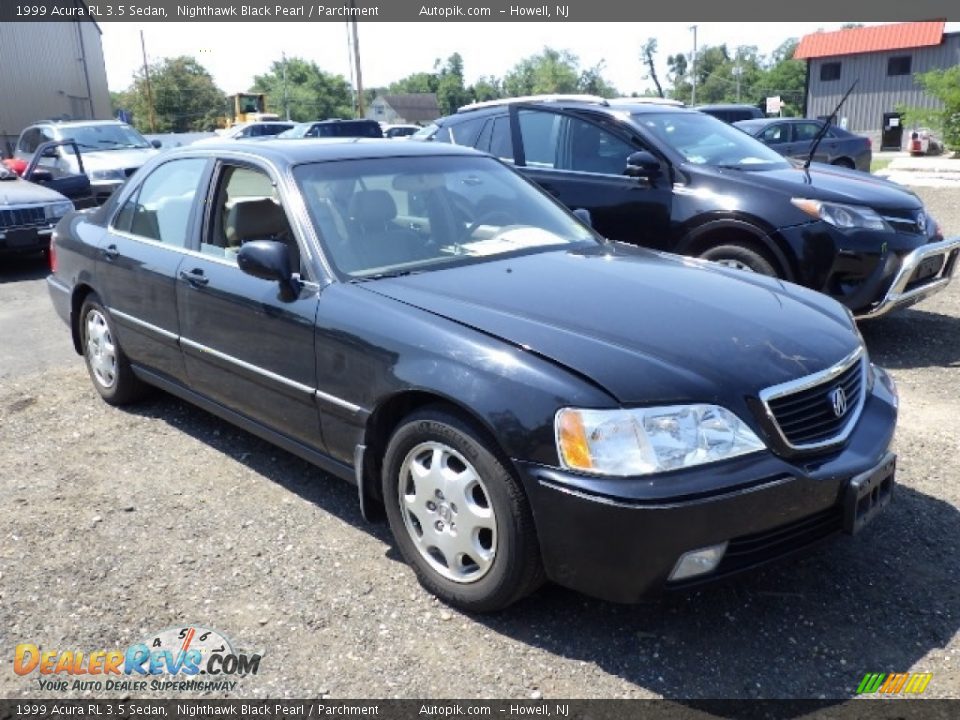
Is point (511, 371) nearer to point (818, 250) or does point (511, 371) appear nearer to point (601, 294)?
point (601, 294)

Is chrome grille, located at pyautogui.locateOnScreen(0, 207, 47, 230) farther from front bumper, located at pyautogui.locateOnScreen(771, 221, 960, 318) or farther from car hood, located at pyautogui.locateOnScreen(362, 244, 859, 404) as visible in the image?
front bumper, located at pyautogui.locateOnScreen(771, 221, 960, 318)

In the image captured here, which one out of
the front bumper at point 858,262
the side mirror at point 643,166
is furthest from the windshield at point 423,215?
the front bumper at point 858,262

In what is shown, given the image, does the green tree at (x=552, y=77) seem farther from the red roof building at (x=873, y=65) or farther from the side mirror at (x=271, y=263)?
the side mirror at (x=271, y=263)

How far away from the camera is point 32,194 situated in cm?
1018

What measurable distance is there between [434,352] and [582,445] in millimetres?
666

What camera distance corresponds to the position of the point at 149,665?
287cm

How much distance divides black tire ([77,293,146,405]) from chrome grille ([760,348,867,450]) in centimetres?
384

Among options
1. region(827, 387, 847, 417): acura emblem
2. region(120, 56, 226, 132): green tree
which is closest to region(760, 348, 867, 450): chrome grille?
region(827, 387, 847, 417): acura emblem

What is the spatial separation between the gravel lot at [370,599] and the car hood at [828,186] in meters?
1.85

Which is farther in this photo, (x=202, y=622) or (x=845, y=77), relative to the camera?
(x=845, y=77)

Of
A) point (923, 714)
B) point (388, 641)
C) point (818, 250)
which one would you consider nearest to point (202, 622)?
point (388, 641)

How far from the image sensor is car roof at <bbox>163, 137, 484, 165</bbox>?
400cm

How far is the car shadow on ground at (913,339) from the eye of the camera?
585 cm

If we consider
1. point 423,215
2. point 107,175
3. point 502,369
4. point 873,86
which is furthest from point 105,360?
point 873,86
